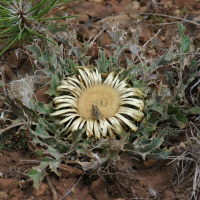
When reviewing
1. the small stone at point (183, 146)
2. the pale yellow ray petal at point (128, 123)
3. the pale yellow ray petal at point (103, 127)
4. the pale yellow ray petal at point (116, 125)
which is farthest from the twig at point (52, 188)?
the small stone at point (183, 146)

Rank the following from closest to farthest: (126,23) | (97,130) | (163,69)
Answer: (97,130) → (163,69) → (126,23)

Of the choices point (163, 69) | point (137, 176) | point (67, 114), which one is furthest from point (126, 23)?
point (137, 176)

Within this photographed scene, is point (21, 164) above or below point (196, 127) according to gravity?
below

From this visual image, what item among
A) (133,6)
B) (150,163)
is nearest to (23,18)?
(150,163)

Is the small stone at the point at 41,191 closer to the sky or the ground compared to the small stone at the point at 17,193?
closer to the sky

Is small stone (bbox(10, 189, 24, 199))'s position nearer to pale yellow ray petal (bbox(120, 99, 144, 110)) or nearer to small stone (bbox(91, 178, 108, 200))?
small stone (bbox(91, 178, 108, 200))

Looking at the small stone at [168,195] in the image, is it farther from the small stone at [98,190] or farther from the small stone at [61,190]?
the small stone at [61,190]

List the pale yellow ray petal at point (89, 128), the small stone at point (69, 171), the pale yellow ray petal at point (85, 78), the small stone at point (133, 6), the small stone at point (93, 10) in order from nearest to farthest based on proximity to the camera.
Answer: the small stone at point (69, 171) → the pale yellow ray petal at point (89, 128) → the pale yellow ray petal at point (85, 78) → the small stone at point (93, 10) → the small stone at point (133, 6)

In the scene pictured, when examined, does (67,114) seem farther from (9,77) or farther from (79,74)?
(9,77)
